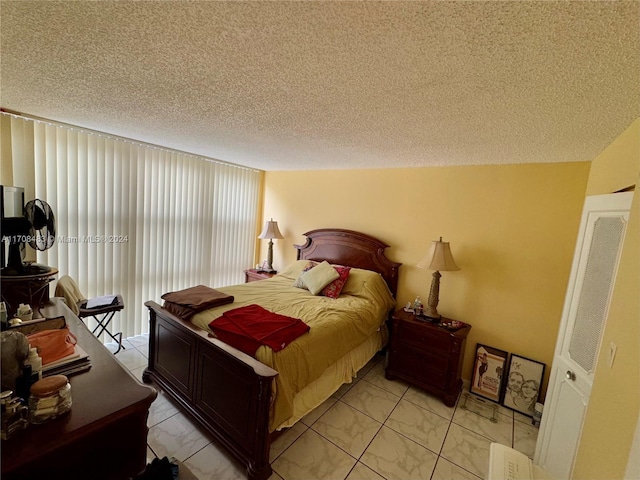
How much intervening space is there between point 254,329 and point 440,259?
5.95ft

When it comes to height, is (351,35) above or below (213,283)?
above

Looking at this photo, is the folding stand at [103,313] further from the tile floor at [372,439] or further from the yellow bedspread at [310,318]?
the yellow bedspread at [310,318]

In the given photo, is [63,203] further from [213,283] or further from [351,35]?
[351,35]

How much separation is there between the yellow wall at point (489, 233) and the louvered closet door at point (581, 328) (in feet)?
2.11

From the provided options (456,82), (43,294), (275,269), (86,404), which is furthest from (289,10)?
(275,269)

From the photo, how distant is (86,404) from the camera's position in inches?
38.8

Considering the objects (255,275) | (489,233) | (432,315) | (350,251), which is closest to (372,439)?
(432,315)

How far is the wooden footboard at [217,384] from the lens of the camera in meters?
1.64

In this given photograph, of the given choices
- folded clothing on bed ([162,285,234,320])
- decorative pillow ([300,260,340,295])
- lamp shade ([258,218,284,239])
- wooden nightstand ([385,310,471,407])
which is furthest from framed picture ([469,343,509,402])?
lamp shade ([258,218,284,239])

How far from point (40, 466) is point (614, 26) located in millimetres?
2269

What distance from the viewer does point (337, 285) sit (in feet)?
10.0

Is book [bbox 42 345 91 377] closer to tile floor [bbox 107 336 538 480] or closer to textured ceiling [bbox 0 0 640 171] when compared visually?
tile floor [bbox 107 336 538 480]

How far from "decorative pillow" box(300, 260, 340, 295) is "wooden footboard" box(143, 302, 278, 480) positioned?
1.34 metres

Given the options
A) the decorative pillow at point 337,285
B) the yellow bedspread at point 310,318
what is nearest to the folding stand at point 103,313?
the yellow bedspread at point 310,318
